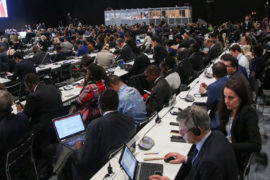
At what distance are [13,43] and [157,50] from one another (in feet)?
25.3

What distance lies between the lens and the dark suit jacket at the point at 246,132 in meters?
2.49

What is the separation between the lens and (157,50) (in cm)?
785

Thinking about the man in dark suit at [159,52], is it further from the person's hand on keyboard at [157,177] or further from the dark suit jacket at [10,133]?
the person's hand on keyboard at [157,177]

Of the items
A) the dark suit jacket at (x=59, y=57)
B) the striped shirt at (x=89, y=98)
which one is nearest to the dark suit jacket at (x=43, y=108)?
the striped shirt at (x=89, y=98)

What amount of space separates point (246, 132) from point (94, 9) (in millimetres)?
23489

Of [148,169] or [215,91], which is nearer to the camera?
[148,169]

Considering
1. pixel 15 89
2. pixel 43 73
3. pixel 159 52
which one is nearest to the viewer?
pixel 15 89

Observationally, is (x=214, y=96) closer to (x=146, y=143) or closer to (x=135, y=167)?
(x=146, y=143)

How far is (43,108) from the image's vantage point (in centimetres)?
384

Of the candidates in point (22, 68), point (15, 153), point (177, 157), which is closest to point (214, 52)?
point (22, 68)

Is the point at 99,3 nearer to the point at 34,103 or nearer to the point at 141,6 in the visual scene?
the point at 141,6

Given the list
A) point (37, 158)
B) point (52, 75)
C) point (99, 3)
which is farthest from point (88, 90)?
point (99, 3)

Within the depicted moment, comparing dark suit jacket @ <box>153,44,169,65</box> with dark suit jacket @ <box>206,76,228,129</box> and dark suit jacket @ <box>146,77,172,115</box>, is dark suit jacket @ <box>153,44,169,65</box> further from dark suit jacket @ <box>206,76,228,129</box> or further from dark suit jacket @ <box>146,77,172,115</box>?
dark suit jacket @ <box>206,76,228,129</box>

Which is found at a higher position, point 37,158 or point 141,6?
point 141,6
